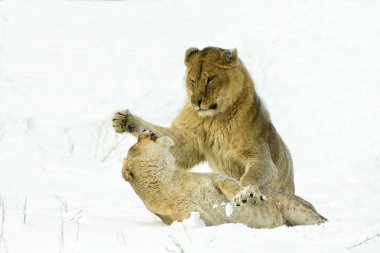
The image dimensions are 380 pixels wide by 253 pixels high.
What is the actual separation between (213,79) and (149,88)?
5998 mm

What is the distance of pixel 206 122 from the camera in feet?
24.3

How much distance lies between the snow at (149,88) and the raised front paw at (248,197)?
519 mm

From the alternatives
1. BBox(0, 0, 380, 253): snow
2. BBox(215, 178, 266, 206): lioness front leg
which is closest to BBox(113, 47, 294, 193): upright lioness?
BBox(0, 0, 380, 253): snow

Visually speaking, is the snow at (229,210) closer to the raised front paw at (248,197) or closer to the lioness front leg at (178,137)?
the raised front paw at (248,197)

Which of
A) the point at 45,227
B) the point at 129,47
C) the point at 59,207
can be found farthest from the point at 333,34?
the point at 45,227

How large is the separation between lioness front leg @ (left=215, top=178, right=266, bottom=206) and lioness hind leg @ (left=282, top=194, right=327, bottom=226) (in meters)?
0.22

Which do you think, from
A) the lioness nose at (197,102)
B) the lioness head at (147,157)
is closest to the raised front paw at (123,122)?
the lioness nose at (197,102)

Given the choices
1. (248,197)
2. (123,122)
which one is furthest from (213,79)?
(248,197)

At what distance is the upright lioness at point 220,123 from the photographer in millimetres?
7117

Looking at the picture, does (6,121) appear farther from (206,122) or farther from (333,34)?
(333,34)

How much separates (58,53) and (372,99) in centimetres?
528

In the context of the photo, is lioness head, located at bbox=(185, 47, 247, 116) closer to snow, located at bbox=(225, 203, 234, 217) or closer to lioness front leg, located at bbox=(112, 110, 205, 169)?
lioness front leg, located at bbox=(112, 110, 205, 169)

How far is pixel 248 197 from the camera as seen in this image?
5.27m

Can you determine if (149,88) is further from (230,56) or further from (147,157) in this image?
(147,157)
